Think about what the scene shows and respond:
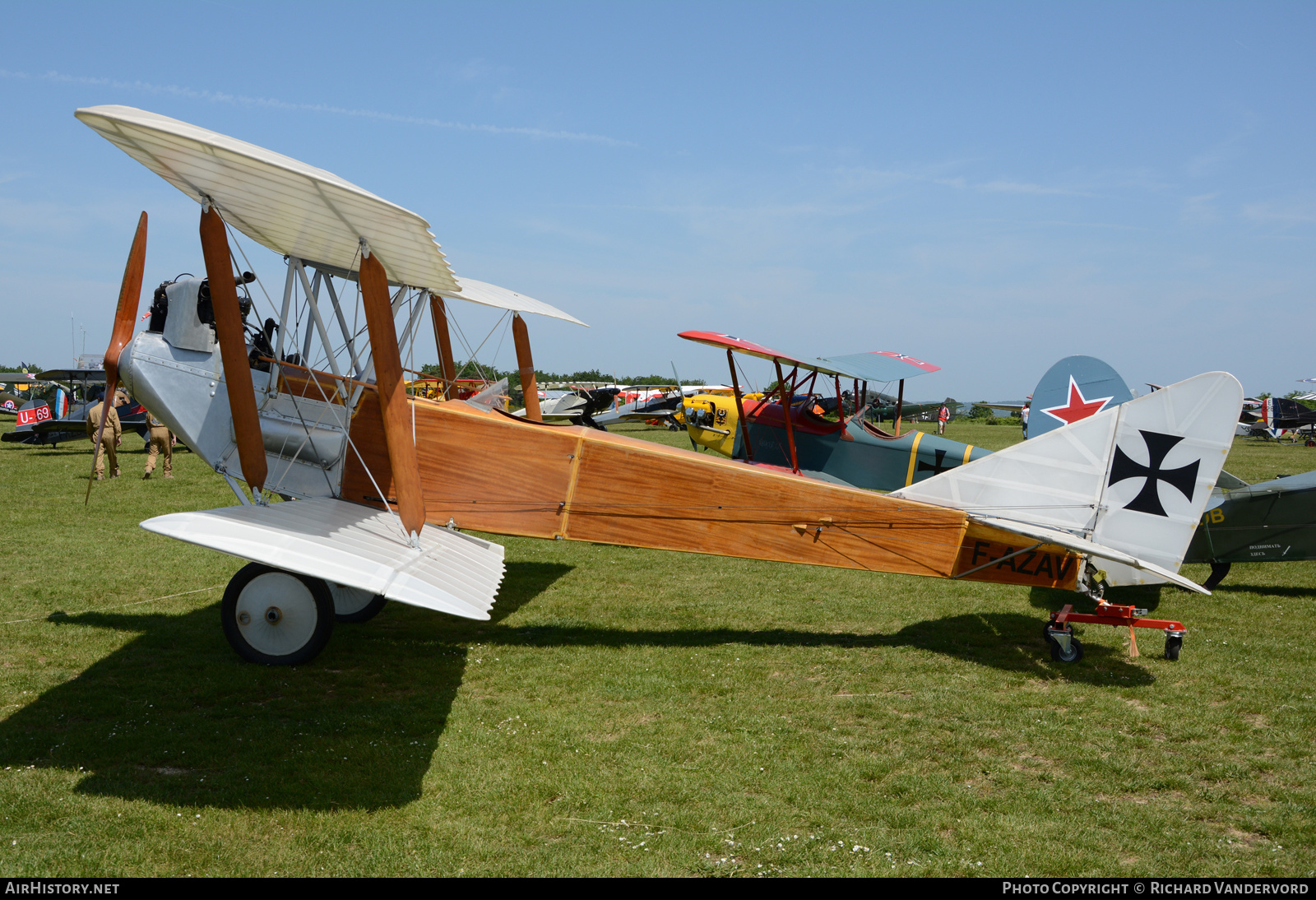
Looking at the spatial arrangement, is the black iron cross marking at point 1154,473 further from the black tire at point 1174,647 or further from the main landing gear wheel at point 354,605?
the main landing gear wheel at point 354,605

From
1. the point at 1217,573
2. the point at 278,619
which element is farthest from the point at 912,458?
the point at 278,619

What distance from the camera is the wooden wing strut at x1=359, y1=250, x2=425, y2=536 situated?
16.6 ft

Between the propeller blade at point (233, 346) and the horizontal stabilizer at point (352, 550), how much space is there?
1.29 feet

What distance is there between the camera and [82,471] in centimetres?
1612

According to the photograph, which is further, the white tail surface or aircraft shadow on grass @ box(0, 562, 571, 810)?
the white tail surface

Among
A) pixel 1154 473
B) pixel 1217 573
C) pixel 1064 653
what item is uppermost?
pixel 1154 473

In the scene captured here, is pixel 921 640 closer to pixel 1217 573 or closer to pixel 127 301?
pixel 1217 573

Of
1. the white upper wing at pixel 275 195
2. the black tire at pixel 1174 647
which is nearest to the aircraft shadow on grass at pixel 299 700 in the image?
the black tire at pixel 1174 647

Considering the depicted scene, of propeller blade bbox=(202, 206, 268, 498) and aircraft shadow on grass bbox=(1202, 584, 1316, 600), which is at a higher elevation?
propeller blade bbox=(202, 206, 268, 498)

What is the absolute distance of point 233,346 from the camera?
5.22m

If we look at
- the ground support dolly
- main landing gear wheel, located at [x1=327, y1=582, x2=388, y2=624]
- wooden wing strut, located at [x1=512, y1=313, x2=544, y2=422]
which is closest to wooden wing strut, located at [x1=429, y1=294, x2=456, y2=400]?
wooden wing strut, located at [x1=512, y1=313, x2=544, y2=422]

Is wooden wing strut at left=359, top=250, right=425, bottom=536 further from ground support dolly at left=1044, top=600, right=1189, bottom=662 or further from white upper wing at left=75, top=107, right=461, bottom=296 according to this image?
ground support dolly at left=1044, top=600, right=1189, bottom=662

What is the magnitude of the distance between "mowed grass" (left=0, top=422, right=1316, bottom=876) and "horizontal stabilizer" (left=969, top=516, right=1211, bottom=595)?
0.81 meters

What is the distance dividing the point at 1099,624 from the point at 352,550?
5184 millimetres
